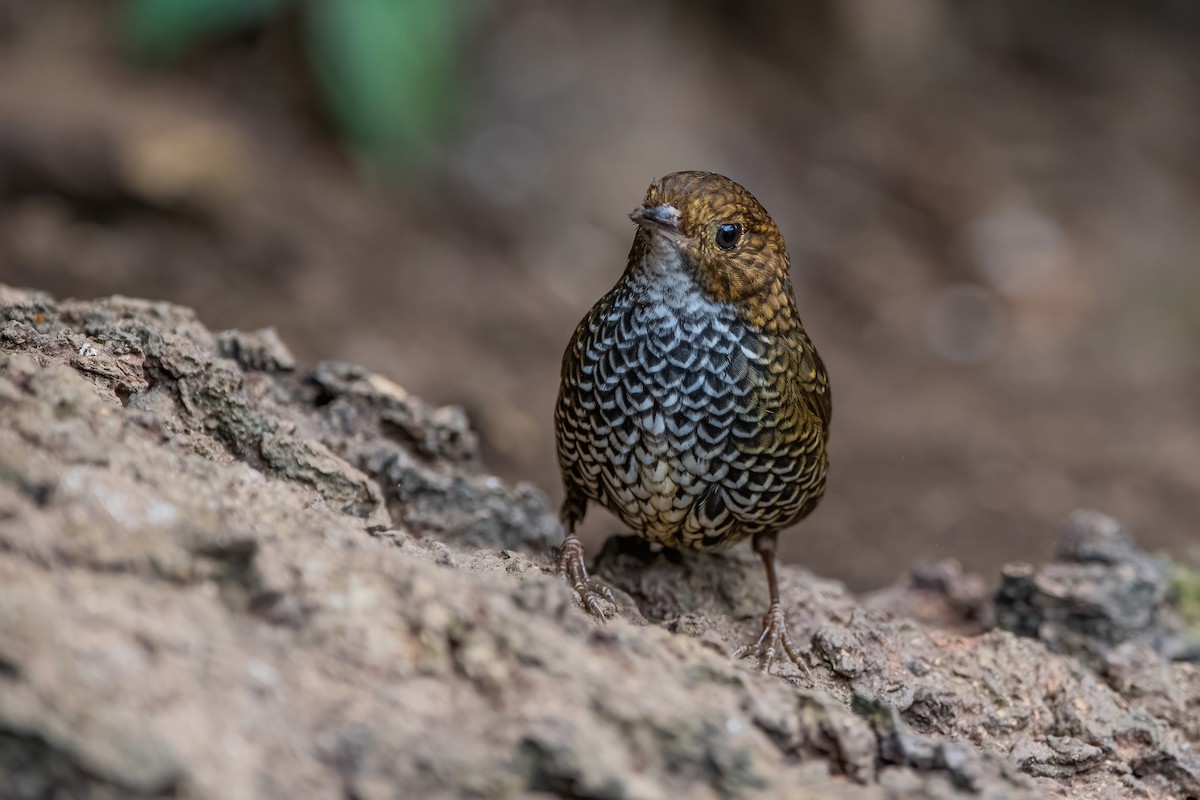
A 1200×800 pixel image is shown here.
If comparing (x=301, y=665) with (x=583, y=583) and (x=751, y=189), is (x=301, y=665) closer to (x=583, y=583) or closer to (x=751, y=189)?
(x=583, y=583)

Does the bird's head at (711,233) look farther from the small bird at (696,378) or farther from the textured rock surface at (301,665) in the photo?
the textured rock surface at (301,665)

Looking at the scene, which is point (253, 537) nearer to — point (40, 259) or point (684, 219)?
point (684, 219)

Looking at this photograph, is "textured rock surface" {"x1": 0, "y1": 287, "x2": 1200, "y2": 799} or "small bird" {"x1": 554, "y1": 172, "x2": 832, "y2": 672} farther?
"small bird" {"x1": 554, "y1": 172, "x2": 832, "y2": 672}

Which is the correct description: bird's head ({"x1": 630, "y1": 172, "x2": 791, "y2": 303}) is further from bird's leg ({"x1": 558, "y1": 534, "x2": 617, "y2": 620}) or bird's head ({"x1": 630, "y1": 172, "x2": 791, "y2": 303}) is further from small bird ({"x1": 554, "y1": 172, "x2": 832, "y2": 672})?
bird's leg ({"x1": 558, "y1": 534, "x2": 617, "y2": 620})

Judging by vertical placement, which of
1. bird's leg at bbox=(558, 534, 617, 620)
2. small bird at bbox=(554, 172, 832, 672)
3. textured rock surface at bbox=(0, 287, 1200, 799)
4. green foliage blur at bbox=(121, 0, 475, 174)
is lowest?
textured rock surface at bbox=(0, 287, 1200, 799)

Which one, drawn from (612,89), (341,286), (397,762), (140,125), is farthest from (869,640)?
(612,89)

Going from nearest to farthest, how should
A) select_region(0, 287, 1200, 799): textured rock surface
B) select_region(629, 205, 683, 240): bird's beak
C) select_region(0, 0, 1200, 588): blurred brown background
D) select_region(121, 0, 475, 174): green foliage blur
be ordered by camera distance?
select_region(0, 287, 1200, 799): textured rock surface, select_region(629, 205, 683, 240): bird's beak, select_region(0, 0, 1200, 588): blurred brown background, select_region(121, 0, 475, 174): green foliage blur

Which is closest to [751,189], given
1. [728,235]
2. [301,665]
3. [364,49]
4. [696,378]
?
[364,49]

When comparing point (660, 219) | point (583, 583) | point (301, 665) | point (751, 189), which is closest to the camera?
point (301, 665)

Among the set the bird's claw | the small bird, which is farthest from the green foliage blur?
the bird's claw
